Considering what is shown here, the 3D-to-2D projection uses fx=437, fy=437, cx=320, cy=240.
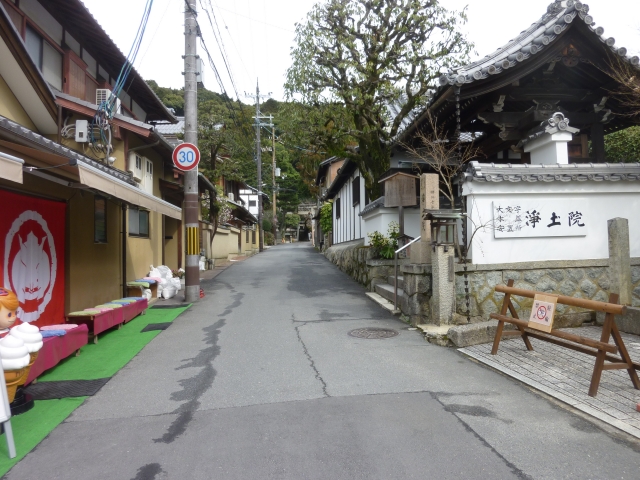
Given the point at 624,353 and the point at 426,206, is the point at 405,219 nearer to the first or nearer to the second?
the point at 426,206

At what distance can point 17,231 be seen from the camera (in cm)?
685

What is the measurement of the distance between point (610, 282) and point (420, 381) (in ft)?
16.3

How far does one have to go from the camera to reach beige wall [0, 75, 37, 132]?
7.64 metres

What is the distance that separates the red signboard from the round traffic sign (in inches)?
146

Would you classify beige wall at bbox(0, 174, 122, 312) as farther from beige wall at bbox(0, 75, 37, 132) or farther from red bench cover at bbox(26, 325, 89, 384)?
red bench cover at bbox(26, 325, 89, 384)

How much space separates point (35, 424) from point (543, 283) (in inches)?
322

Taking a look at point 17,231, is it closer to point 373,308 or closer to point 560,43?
point 373,308

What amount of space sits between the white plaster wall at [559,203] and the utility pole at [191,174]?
7502mm

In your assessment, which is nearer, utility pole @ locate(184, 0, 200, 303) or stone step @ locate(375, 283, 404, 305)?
stone step @ locate(375, 283, 404, 305)

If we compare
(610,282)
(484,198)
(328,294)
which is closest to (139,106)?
(328,294)

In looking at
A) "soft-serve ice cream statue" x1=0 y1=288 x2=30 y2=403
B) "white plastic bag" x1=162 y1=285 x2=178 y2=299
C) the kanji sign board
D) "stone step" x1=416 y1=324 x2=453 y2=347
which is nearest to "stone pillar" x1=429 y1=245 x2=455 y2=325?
"stone step" x1=416 y1=324 x2=453 y2=347

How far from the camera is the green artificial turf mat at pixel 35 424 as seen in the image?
12.9 feet

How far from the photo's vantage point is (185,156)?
1168 centimetres

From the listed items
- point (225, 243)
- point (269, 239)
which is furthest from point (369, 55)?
point (269, 239)
